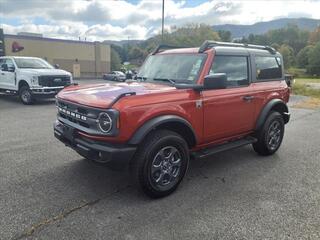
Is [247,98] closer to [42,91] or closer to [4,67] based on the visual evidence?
[42,91]

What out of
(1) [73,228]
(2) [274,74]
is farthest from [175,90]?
(2) [274,74]

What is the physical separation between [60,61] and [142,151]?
45172mm

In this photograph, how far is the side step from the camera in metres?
4.45

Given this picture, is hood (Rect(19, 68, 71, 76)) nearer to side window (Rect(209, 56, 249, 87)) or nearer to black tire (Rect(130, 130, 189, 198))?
side window (Rect(209, 56, 249, 87))

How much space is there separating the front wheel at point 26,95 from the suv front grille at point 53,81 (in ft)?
2.05

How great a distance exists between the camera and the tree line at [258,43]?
209ft

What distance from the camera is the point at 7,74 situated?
13.0m

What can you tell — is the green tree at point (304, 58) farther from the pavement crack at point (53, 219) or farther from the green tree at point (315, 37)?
the pavement crack at point (53, 219)

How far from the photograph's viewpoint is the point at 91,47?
50.5m

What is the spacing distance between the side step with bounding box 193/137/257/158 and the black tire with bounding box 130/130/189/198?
38 centimetres

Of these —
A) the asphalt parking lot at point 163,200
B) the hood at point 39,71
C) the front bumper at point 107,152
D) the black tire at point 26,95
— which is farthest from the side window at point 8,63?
the front bumper at point 107,152

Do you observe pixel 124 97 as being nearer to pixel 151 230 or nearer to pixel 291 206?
pixel 151 230

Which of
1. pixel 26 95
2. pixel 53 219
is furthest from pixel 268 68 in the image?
pixel 26 95

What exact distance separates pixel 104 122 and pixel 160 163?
0.89 meters
